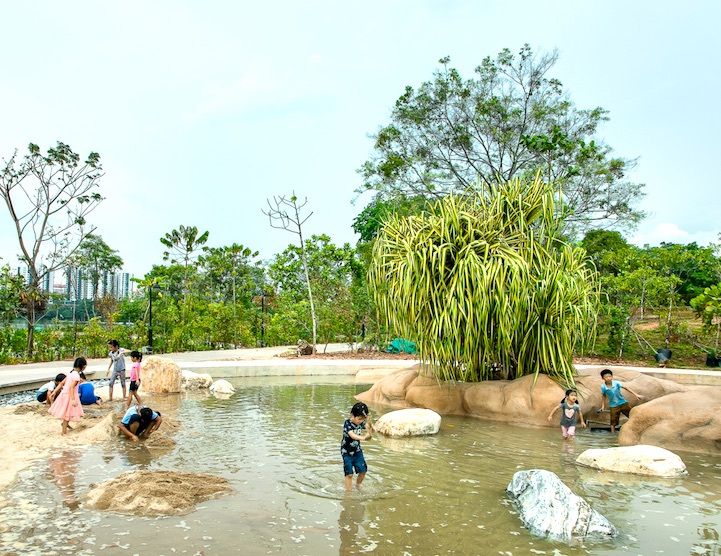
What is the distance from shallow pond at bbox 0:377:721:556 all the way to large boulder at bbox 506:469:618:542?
0.12 m

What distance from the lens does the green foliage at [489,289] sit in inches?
407


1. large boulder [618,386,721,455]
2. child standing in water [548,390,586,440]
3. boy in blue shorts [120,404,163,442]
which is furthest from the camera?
child standing in water [548,390,586,440]

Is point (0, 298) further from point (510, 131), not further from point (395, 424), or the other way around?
point (510, 131)

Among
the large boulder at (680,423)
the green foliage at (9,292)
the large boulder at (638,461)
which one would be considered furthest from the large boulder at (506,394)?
the green foliage at (9,292)

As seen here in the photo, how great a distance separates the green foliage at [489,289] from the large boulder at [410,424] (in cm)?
152

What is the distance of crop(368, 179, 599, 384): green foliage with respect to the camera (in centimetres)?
1034

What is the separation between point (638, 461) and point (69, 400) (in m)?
8.17

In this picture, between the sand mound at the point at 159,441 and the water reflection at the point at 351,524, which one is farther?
the sand mound at the point at 159,441

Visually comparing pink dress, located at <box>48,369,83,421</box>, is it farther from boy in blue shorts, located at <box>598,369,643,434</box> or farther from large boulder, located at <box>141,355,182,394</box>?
boy in blue shorts, located at <box>598,369,643,434</box>

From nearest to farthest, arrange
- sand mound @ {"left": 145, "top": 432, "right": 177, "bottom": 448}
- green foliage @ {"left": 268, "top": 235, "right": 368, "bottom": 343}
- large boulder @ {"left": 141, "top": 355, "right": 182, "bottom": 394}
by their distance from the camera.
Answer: sand mound @ {"left": 145, "top": 432, "right": 177, "bottom": 448} < large boulder @ {"left": 141, "top": 355, "right": 182, "bottom": 394} < green foliage @ {"left": 268, "top": 235, "right": 368, "bottom": 343}

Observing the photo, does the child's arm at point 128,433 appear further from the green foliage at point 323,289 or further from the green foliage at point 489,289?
the green foliage at point 323,289

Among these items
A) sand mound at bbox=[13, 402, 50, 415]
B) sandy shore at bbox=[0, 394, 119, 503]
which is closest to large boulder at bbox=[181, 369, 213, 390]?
sandy shore at bbox=[0, 394, 119, 503]

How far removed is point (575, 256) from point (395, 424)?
5.34 meters

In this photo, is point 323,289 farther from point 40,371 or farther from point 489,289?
point 489,289
